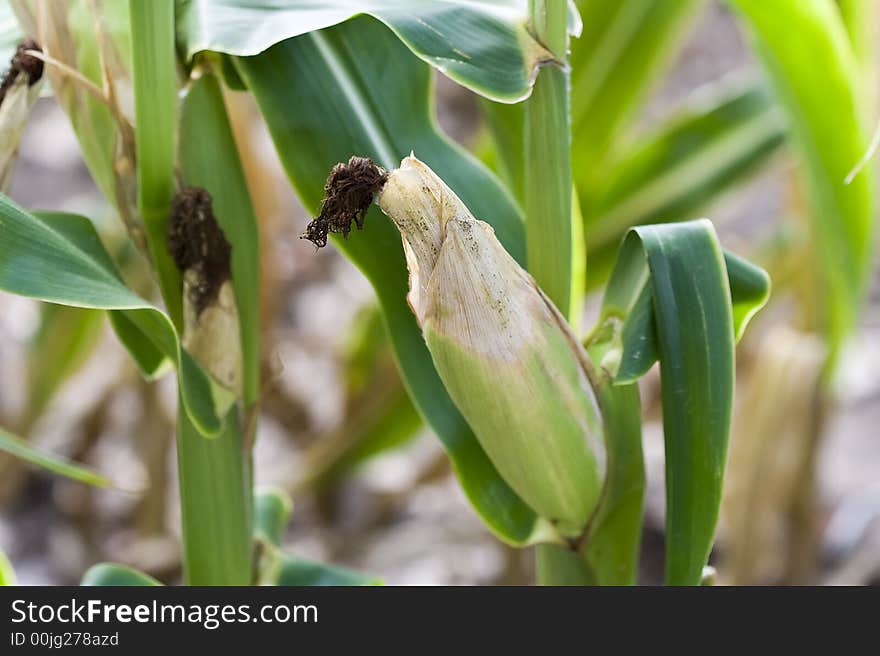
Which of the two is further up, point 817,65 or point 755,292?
point 817,65

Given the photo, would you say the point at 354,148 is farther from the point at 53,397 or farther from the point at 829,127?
the point at 53,397

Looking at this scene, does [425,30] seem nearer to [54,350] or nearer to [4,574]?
[4,574]

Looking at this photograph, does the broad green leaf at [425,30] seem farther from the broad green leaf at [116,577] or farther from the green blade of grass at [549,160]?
the broad green leaf at [116,577]

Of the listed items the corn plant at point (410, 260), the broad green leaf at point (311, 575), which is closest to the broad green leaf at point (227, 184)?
the corn plant at point (410, 260)

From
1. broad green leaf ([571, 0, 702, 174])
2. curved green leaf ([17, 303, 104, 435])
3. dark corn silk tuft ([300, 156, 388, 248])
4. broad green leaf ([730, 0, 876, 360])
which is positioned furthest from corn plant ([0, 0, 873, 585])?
curved green leaf ([17, 303, 104, 435])
